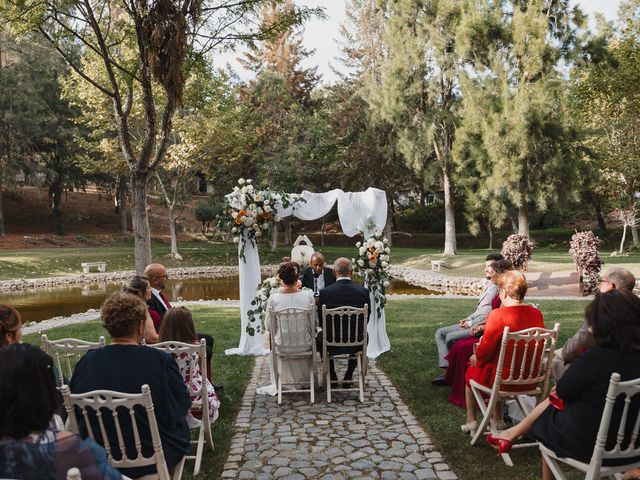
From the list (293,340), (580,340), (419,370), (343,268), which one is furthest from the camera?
(419,370)

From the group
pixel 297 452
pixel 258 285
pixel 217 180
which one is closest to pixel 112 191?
pixel 217 180

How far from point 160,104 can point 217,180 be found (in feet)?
32.8

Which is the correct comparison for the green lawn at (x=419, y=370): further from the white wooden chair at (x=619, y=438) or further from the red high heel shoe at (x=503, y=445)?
the white wooden chair at (x=619, y=438)

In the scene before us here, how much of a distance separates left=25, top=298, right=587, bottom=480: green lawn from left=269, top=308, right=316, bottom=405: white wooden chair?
66 centimetres

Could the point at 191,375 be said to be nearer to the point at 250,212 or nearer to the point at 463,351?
the point at 463,351

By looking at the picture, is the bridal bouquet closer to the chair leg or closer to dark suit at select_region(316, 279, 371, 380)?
dark suit at select_region(316, 279, 371, 380)

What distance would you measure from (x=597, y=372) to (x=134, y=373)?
2.53 m

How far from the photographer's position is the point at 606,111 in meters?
24.2

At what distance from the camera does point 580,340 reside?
136 inches

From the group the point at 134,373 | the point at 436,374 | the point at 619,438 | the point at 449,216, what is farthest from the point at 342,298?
the point at 449,216

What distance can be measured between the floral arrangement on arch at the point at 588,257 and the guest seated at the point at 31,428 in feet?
45.8

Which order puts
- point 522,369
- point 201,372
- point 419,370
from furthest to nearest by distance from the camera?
point 419,370
point 201,372
point 522,369

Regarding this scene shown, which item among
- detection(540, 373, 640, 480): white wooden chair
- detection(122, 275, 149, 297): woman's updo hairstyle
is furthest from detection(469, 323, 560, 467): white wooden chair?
detection(122, 275, 149, 297): woman's updo hairstyle

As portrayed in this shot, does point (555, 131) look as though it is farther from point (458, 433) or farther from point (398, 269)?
point (458, 433)
